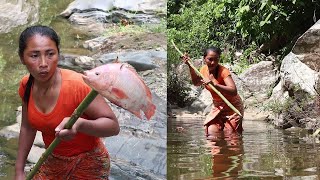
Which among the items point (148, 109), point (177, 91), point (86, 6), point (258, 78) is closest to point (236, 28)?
point (258, 78)

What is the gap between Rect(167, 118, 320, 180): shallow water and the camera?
2.43m

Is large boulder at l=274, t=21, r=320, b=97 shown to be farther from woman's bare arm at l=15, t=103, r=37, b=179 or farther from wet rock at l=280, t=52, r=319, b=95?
woman's bare arm at l=15, t=103, r=37, b=179

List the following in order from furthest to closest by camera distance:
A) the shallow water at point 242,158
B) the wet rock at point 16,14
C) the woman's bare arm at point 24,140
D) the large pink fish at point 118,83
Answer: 1. the shallow water at point 242,158
2. the wet rock at point 16,14
3. the woman's bare arm at point 24,140
4. the large pink fish at point 118,83

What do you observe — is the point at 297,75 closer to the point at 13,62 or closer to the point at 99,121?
the point at 13,62

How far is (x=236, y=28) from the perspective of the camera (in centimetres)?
806

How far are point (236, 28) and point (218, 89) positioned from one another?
4.33 meters

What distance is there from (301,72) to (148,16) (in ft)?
13.3

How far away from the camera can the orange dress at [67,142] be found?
1242 millimetres

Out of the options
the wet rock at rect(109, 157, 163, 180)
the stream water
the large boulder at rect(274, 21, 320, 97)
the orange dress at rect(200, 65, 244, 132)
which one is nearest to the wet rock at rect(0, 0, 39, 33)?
the stream water

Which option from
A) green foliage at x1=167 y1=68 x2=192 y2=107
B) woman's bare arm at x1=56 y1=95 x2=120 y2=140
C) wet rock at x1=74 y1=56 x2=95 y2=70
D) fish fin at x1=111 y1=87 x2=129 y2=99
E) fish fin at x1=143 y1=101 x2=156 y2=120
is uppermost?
fish fin at x1=111 y1=87 x2=129 y2=99

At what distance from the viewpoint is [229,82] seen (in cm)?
382

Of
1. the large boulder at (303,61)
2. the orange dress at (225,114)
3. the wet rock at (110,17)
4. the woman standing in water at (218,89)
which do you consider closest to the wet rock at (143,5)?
the wet rock at (110,17)

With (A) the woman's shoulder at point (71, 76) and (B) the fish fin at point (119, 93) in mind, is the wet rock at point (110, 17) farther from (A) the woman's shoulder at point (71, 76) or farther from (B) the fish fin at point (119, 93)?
(B) the fish fin at point (119, 93)

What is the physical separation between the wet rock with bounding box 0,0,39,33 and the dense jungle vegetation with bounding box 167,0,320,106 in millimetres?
4518
